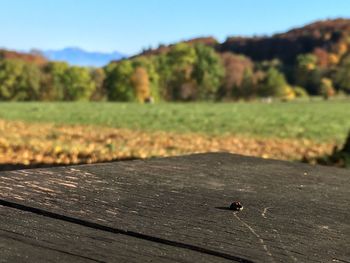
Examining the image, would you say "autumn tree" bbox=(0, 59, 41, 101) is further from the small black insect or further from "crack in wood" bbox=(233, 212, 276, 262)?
"crack in wood" bbox=(233, 212, 276, 262)

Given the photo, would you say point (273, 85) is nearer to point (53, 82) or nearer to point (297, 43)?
point (297, 43)

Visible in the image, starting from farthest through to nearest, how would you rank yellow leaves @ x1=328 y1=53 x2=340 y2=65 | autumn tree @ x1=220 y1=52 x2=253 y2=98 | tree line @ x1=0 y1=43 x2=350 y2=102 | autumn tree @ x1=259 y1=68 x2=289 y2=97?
1. yellow leaves @ x1=328 y1=53 x2=340 y2=65
2. autumn tree @ x1=259 y1=68 x2=289 y2=97
3. autumn tree @ x1=220 y1=52 x2=253 y2=98
4. tree line @ x1=0 y1=43 x2=350 y2=102

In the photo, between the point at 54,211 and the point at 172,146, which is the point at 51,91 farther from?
the point at 54,211

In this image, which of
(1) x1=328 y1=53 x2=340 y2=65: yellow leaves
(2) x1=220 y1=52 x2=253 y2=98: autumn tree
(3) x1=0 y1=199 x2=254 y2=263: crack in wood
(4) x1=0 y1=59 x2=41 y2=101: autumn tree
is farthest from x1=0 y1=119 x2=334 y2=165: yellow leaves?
(1) x1=328 y1=53 x2=340 y2=65: yellow leaves

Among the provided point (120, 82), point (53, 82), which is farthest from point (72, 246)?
point (120, 82)

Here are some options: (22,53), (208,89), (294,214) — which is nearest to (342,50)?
(208,89)

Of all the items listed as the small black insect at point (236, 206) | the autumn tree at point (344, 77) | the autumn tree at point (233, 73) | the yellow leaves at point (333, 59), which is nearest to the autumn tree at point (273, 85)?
the autumn tree at point (233, 73)
